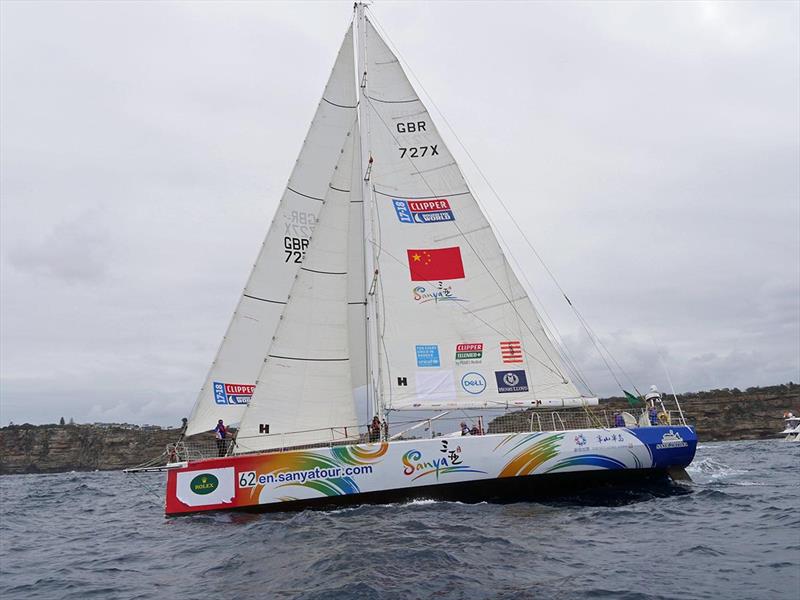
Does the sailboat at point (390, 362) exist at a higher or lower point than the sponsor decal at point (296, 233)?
lower

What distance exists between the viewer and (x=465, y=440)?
14.1 meters

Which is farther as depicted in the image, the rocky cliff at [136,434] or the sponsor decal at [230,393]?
the rocky cliff at [136,434]

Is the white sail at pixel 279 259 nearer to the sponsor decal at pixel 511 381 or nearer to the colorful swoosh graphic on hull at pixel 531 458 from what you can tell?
the sponsor decal at pixel 511 381

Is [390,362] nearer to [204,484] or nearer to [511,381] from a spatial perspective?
[511,381]

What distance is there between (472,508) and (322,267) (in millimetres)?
7393

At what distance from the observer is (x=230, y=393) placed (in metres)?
17.6

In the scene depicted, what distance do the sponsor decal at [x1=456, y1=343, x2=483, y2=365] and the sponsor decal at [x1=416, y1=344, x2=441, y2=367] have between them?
0.54 m

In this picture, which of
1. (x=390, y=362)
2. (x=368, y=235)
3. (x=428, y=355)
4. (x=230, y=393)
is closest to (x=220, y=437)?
(x=230, y=393)

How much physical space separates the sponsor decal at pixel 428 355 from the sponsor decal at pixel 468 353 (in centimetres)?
54

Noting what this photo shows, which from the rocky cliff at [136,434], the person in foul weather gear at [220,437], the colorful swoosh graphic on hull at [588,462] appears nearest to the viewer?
the colorful swoosh graphic on hull at [588,462]

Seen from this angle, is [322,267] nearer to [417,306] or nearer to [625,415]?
[417,306]

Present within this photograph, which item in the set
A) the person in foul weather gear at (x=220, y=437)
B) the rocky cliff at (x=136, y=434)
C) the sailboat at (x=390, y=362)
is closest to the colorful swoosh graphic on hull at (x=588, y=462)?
the sailboat at (x=390, y=362)

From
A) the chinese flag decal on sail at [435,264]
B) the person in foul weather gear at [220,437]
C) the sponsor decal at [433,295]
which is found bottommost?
the person in foul weather gear at [220,437]

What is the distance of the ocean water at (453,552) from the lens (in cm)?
745
